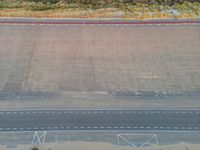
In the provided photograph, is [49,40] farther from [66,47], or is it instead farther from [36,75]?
[36,75]

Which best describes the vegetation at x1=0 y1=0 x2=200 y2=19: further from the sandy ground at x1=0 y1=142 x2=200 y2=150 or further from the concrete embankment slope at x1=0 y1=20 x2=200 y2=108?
Result: the sandy ground at x1=0 y1=142 x2=200 y2=150

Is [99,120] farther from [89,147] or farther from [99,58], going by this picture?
[99,58]

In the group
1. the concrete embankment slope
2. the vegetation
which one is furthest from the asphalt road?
the vegetation

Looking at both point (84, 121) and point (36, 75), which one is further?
point (36, 75)

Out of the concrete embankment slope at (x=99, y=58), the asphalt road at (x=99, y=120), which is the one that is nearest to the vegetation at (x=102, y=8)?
the concrete embankment slope at (x=99, y=58)

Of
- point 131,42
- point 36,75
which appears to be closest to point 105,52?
point 131,42
